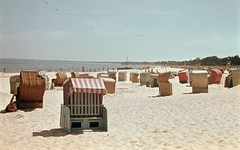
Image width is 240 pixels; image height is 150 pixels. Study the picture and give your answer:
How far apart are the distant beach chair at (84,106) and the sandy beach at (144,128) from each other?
0.40 metres

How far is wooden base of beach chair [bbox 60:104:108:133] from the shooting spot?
8469 millimetres

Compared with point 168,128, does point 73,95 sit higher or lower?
higher

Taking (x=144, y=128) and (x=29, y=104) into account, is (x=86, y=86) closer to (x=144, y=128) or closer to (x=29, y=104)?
(x=144, y=128)

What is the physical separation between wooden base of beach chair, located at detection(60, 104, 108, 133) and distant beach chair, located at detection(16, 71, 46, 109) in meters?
3.73

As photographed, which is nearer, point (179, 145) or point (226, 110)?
point (179, 145)

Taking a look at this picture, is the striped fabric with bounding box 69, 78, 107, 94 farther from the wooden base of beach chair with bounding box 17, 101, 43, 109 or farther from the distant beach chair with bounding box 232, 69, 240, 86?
the distant beach chair with bounding box 232, 69, 240, 86

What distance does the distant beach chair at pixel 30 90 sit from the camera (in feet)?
39.7

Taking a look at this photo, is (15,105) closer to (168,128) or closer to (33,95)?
(33,95)

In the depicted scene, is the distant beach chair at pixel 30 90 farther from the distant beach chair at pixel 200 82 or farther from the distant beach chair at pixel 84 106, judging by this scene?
the distant beach chair at pixel 200 82

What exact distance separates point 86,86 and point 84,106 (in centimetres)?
60

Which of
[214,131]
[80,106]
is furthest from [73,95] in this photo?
[214,131]

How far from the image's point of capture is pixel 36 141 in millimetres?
7402

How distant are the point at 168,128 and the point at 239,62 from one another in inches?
2980

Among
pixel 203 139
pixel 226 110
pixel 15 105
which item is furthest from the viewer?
pixel 15 105
